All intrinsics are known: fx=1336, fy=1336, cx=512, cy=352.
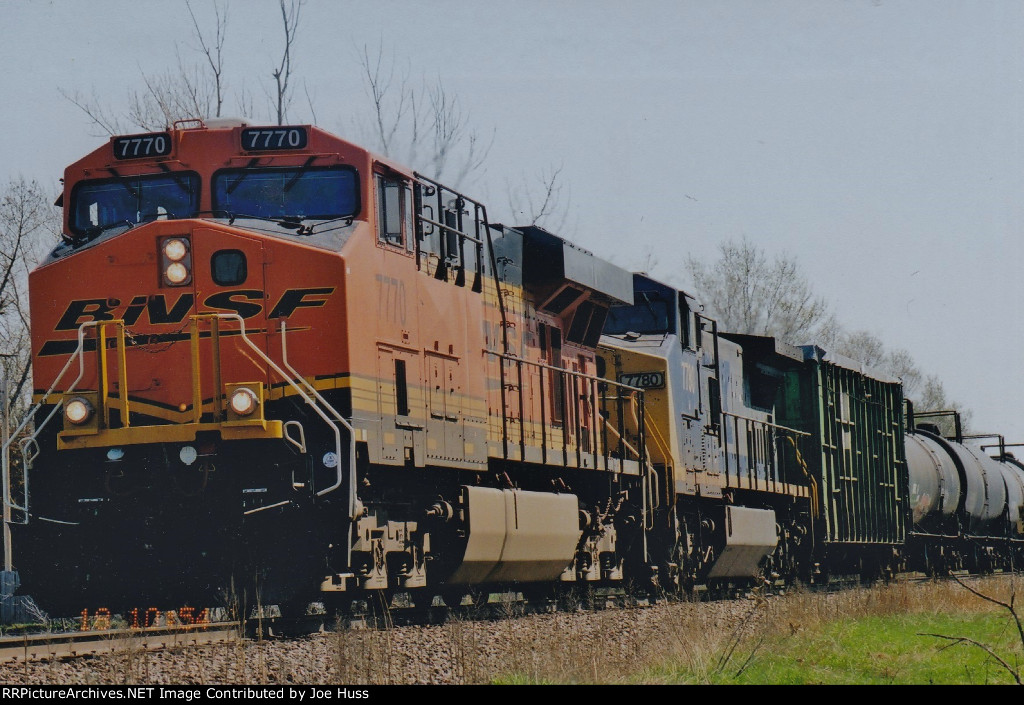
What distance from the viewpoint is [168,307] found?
9.73 meters

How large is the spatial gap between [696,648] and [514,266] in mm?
4999

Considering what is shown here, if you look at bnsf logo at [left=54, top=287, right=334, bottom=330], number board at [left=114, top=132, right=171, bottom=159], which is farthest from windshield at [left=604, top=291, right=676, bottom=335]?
number board at [left=114, top=132, right=171, bottom=159]

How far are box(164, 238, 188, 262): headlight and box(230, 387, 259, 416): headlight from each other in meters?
1.15

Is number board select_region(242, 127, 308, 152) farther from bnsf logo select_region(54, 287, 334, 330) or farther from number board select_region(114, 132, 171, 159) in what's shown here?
bnsf logo select_region(54, 287, 334, 330)

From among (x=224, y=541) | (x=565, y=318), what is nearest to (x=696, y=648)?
(x=224, y=541)

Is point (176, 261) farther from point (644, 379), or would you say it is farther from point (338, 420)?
point (644, 379)

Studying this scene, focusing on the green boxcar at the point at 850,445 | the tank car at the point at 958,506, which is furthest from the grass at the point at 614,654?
the tank car at the point at 958,506

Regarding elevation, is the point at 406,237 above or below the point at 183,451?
above

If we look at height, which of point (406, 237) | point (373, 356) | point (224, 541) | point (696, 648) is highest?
point (406, 237)

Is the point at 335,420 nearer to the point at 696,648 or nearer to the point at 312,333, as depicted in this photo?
the point at 312,333

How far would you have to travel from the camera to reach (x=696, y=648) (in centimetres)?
910

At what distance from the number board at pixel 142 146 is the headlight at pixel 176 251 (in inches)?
33.0

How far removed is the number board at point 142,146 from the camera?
398 inches

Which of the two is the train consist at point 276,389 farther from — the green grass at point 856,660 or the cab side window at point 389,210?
the green grass at point 856,660
